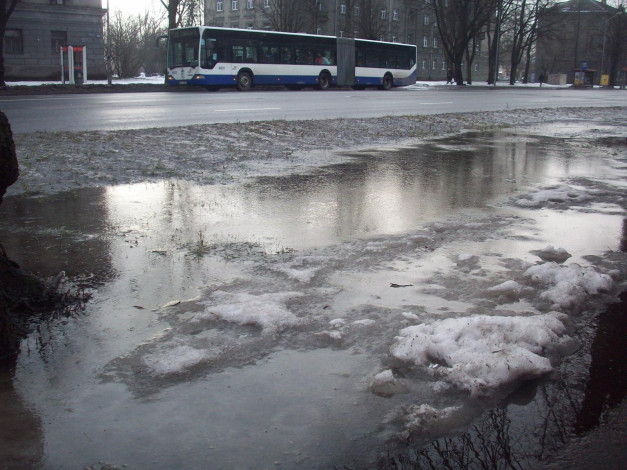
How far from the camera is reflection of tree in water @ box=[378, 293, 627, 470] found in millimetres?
2098

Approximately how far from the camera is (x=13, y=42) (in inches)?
1663

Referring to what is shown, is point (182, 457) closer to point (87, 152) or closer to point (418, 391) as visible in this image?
point (418, 391)

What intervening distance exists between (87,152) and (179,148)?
1390 millimetres

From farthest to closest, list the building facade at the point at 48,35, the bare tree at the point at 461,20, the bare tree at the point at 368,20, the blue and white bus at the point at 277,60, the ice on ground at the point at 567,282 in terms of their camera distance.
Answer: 1. the bare tree at the point at 368,20
2. the bare tree at the point at 461,20
3. the building facade at the point at 48,35
4. the blue and white bus at the point at 277,60
5. the ice on ground at the point at 567,282

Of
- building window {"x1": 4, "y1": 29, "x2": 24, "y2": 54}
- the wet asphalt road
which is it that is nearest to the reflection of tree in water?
the wet asphalt road

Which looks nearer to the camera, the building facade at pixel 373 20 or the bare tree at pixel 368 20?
the bare tree at pixel 368 20

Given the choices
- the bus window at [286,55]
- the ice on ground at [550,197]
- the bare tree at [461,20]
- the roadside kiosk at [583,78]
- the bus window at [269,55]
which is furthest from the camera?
the roadside kiosk at [583,78]

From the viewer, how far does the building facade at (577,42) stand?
8494 centimetres

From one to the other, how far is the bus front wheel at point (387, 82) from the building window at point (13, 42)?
81.7ft

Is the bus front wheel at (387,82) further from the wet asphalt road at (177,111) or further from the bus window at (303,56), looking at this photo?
the wet asphalt road at (177,111)

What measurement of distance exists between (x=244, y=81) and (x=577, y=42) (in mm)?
66678

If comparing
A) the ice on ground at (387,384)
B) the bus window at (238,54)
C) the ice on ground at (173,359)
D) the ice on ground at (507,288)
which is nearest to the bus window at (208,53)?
the bus window at (238,54)

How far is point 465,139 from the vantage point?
1209 cm

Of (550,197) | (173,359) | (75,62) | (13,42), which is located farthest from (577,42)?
(173,359)
